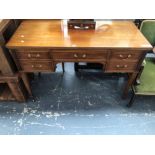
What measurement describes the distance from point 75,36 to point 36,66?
0.44m

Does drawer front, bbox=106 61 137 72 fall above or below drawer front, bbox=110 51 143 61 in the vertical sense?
below

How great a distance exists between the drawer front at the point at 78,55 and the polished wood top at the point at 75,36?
7 cm

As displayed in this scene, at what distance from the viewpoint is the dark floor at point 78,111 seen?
146cm

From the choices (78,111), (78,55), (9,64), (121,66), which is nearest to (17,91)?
(9,64)

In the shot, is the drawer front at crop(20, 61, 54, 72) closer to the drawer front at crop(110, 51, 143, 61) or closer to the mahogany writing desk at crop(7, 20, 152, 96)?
the mahogany writing desk at crop(7, 20, 152, 96)

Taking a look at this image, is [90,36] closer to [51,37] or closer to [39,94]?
[51,37]

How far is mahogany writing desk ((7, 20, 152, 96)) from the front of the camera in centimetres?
116

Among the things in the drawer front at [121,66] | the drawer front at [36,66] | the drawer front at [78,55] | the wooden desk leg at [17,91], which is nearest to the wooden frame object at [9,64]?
the wooden desk leg at [17,91]

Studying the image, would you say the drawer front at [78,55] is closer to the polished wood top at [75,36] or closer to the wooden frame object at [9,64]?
the polished wood top at [75,36]

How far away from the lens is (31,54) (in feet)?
4.06

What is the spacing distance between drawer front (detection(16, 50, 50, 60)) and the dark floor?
621 millimetres

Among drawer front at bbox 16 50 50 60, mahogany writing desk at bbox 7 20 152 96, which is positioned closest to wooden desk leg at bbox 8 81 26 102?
mahogany writing desk at bbox 7 20 152 96

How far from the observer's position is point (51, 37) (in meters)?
1.25

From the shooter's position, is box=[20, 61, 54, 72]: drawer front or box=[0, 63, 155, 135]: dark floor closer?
box=[20, 61, 54, 72]: drawer front
